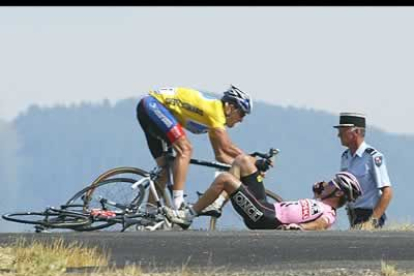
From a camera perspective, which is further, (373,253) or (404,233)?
(404,233)

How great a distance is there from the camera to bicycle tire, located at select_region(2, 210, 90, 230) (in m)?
15.7

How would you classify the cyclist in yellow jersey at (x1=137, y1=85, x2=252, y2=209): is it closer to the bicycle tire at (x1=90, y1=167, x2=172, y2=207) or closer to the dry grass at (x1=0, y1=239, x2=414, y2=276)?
the bicycle tire at (x1=90, y1=167, x2=172, y2=207)

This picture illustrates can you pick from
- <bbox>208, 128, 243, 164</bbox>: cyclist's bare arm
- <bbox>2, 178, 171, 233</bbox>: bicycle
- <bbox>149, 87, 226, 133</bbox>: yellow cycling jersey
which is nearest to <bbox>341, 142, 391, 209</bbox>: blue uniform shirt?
<bbox>208, 128, 243, 164</bbox>: cyclist's bare arm

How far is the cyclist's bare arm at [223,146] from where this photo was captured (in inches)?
641

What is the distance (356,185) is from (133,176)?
2.53 metres

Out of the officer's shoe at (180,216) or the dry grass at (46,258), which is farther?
the officer's shoe at (180,216)

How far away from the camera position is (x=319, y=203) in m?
16.0

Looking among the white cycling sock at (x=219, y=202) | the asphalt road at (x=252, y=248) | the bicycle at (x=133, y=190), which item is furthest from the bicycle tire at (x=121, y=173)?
the asphalt road at (x=252, y=248)

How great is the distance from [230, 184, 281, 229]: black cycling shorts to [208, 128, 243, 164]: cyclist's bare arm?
72cm

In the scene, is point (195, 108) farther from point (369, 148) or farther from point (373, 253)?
point (373, 253)

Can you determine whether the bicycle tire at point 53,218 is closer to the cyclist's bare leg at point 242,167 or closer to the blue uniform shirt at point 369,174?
the cyclist's bare leg at point 242,167

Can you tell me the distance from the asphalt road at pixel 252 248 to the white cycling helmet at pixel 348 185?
63 centimetres

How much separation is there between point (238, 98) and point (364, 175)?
1.75 m

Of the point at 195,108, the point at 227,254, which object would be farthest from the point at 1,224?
the point at 227,254
